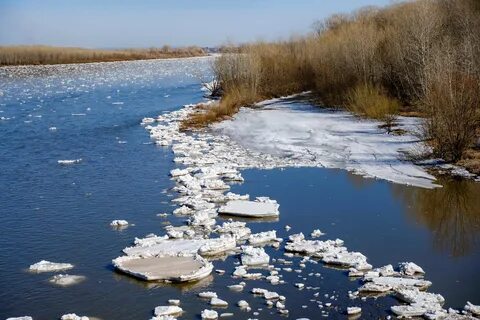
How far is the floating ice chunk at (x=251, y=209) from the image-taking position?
10.3m

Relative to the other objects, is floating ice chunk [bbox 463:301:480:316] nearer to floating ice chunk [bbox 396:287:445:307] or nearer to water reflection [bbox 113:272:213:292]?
floating ice chunk [bbox 396:287:445:307]

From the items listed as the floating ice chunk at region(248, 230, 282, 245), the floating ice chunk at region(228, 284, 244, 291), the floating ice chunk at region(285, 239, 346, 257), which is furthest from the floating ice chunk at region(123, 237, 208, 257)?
the floating ice chunk at region(285, 239, 346, 257)

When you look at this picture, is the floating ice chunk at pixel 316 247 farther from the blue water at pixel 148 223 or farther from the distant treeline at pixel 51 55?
the distant treeline at pixel 51 55

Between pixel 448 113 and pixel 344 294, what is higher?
pixel 448 113

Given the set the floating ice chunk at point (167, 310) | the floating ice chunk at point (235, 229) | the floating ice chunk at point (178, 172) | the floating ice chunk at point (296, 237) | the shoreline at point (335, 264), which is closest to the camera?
the floating ice chunk at point (167, 310)

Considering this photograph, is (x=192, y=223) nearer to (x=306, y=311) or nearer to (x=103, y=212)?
(x=103, y=212)

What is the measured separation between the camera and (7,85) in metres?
41.2

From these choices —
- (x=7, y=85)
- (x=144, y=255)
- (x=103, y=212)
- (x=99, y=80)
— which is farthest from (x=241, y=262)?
(x=99, y=80)

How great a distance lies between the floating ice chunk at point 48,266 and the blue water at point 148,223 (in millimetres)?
151

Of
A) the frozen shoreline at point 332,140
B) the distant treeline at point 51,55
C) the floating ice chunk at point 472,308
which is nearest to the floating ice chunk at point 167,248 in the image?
the floating ice chunk at point 472,308

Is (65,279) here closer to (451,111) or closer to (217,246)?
(217,246)

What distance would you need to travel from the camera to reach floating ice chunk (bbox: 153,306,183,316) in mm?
6402

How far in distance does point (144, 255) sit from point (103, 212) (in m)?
2.56

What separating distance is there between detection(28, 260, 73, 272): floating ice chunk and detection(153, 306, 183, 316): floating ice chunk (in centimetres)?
203
